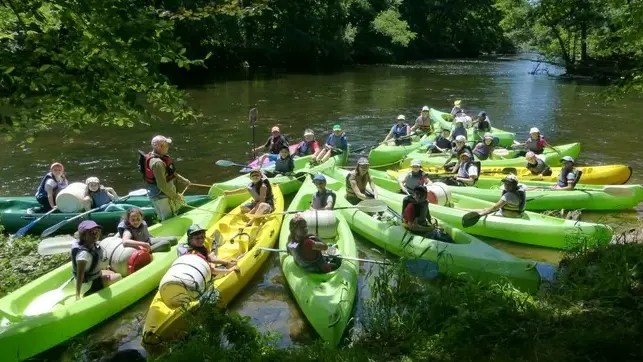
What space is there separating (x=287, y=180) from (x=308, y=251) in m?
4.38

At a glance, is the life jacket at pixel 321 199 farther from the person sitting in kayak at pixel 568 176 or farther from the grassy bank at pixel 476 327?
the person sitting in kayak at pixel 568 176

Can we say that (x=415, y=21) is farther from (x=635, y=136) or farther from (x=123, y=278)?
(x=123, y=278)

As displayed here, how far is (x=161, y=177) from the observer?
25.0ft

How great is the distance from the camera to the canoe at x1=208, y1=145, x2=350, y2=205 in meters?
9.80

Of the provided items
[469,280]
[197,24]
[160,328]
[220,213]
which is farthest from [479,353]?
[197,24]

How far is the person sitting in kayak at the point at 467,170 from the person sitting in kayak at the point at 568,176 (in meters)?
1.40

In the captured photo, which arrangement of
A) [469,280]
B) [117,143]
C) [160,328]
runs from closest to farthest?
[160,328], [469,280], [117,143]

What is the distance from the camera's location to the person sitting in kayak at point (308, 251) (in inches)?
250

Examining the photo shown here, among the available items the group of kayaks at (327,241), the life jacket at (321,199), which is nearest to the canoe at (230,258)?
the group of kayaks at (327,241)

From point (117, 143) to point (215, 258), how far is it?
971 centimetres

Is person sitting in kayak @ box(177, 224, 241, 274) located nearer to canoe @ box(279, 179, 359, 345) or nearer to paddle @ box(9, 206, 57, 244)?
canoe @ box(279, 179, 359, 345)

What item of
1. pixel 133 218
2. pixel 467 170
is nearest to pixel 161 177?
pixel 133 218

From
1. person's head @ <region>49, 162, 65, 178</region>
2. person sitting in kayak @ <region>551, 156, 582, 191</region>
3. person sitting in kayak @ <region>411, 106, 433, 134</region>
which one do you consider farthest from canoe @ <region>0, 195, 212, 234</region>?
person sitting in kayak @ <region>411, 106, 433, 134</region>

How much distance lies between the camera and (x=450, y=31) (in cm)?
5425
